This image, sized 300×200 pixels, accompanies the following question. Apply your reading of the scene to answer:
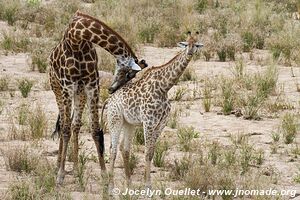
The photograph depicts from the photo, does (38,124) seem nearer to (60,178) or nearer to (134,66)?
(60,178)

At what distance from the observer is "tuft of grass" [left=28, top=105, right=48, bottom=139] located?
1056cm

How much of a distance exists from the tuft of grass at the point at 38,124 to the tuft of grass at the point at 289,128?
3269 millimetres

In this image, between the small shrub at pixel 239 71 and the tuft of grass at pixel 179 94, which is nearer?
the tuft of grass at pixel 179 94

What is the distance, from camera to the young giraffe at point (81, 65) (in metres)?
8.36

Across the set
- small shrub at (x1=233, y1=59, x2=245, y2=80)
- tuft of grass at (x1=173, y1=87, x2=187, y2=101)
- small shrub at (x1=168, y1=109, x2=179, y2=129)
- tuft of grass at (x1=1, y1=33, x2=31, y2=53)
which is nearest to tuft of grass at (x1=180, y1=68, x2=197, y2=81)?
small shrub at (x1=233, y1=59, x2=245, y2=80)

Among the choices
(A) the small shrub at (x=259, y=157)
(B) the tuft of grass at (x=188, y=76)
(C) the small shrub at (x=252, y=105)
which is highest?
(B) the tuft of grass at (x=188, y=76)

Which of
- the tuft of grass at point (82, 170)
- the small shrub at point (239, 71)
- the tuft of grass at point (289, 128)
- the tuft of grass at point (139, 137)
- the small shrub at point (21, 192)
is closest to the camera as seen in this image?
the small shrub at point (21, 192)

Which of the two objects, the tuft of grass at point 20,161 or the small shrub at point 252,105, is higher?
the small shrub at point 252,105

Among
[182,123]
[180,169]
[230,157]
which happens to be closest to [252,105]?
[182,123]

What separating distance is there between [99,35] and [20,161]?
1.89 metres

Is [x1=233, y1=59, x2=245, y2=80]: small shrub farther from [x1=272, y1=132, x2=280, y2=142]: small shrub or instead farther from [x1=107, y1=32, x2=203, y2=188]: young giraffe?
[x1=107, y1=32, x2=203, y2=188]: young giraffe

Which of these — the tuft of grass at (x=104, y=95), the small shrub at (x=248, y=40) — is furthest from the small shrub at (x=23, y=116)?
the small shrub at (x=248, y=40)

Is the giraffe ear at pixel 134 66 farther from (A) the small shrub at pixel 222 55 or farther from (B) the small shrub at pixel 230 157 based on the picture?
(A) the small shrub at pixel 222 55

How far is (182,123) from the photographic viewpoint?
11.7 meters
